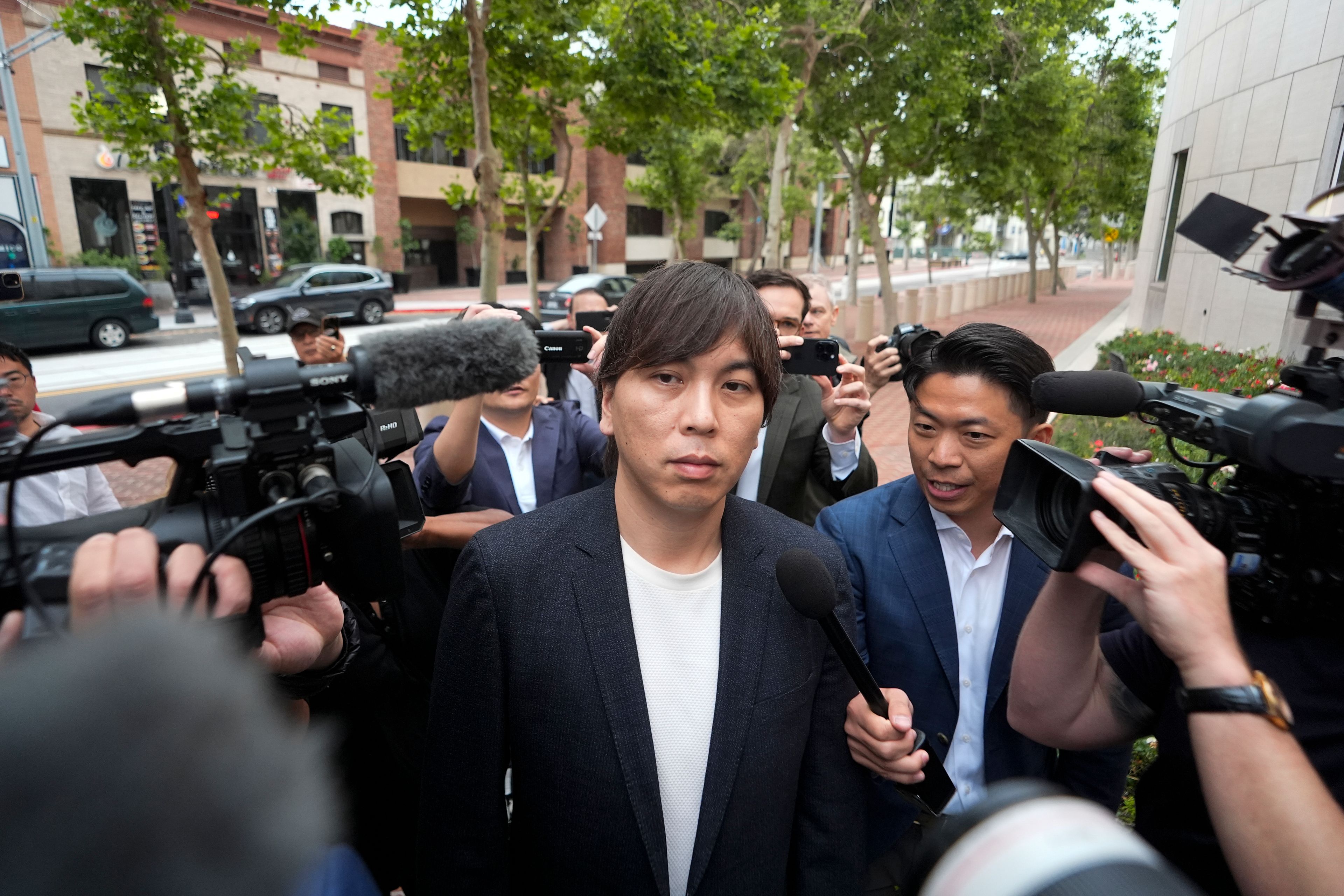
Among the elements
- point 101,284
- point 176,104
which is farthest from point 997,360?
point 101,284

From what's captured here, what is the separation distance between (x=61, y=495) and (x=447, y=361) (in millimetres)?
2849

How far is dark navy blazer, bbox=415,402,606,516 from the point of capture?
259 centimetres

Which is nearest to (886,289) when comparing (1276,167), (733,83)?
(733,83)

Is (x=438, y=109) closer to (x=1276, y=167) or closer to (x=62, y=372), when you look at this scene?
(x=62, y=372)

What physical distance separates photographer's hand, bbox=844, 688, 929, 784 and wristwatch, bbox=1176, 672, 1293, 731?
48 cm

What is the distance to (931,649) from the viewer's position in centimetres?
192

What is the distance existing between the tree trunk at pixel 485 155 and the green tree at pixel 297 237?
21.0 meters

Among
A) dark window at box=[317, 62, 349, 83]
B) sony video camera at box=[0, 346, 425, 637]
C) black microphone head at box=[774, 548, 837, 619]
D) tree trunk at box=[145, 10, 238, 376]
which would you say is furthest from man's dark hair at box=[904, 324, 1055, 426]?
dark window at box=[317, 62, 349, 83]

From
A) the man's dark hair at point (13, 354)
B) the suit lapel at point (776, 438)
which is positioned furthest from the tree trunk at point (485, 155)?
the suit lapel at point (776, 438)

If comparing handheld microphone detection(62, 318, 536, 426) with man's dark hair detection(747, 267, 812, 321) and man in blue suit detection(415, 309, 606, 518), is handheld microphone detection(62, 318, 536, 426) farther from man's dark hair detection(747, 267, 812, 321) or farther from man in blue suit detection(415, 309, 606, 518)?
man's dark hair detection(747, 267, 812, 321)

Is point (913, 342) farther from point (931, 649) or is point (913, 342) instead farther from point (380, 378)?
point (380, 378)

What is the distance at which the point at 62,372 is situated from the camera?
1282 centimetres

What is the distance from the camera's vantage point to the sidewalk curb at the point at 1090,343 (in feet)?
40.2

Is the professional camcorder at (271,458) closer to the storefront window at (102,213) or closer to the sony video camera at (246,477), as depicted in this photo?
the sony video camera at (246,477)
